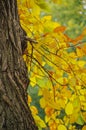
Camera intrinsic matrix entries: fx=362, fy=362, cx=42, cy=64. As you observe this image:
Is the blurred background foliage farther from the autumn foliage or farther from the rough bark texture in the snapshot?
the rough bark texture

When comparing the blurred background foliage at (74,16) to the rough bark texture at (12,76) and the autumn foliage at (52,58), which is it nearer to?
the autumn foliage at (52,58)

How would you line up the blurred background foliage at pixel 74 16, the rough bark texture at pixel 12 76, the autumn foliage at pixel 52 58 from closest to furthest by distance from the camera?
the rough bark texture at pixel 12 76 → the autumn foliage at pixel 52 58 → the blurred background foliage at pixel 74 16

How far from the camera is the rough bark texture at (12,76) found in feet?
4.37

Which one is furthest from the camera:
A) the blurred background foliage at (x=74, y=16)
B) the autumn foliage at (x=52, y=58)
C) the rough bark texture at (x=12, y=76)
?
the blurred background foliage at (x=74, y=16)

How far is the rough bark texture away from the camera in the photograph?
1.33 m

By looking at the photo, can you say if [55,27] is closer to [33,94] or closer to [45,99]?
[45,99]

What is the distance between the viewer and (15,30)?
1433 mm

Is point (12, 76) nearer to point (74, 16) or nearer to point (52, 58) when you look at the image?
point (52, 58)

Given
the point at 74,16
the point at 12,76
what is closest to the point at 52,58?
the point at 12,76

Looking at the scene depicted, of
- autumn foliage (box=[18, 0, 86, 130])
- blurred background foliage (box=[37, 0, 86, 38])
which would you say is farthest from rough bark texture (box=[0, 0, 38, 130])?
blurred background foliage (box=[37, 0, 86, 38])

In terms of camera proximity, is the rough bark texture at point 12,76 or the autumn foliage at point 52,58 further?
the autumn foliage at point 52,58

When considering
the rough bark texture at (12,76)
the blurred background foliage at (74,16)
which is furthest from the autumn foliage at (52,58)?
the blurred background foliage at (74,16)

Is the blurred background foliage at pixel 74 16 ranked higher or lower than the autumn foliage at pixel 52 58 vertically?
lower

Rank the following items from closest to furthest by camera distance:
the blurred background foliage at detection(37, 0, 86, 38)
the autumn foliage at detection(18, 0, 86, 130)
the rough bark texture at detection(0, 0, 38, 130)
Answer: the rough bark texture at detection(0, 0, 38, 130) < the autumn foliage at detection(18, 0, 86, 130) < the blurred background foliage at detection(37, 0, 86, 38)
